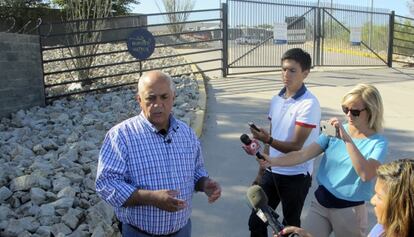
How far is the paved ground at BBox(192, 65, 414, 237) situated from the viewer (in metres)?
4.93

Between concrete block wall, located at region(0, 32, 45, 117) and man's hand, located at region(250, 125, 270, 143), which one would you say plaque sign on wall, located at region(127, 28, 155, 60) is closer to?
concrete block wall, located at region(0, 32, 45, 117)

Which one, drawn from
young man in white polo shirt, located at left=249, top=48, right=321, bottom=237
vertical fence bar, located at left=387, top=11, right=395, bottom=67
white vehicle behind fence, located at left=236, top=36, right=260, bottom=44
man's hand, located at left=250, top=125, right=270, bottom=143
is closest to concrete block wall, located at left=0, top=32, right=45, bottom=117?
white vehicle behind fence, located at left=236, top=36, right=260, bottom=44

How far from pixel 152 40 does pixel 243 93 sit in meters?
2.50

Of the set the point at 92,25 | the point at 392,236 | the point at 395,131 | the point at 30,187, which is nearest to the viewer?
the point at 392,236

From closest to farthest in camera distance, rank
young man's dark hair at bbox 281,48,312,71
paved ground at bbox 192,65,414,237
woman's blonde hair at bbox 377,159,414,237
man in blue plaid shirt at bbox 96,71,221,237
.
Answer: woman's blonde hair at bbox 377,159,414,237
man in blue plaid shirt at bbox 96,71,221,237
young man's dark hair at bbox 281,48,312,71
paved ground at bbox 192,65,414,237

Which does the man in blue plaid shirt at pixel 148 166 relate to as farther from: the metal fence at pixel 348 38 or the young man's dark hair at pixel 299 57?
the metal fence at pixel 348 38

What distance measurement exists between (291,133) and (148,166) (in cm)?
127

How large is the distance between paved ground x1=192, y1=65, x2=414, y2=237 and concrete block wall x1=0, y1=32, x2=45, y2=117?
12.2ft

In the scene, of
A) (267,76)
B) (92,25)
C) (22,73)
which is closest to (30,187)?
(22,73)

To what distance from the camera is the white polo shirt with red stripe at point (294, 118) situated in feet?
11.1

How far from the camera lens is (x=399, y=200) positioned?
1.78 metres

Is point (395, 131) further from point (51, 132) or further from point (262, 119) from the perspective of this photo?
point (51, 132)

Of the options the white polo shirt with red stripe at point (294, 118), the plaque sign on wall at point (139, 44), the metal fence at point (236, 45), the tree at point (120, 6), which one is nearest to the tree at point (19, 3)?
the tree at point (120, 6)

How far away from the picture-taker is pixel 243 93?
11.3m
